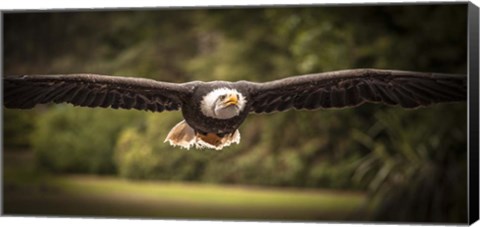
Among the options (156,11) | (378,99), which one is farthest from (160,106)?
(156,11)

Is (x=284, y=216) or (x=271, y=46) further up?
(x=271, y=46)

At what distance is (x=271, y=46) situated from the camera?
9.78m

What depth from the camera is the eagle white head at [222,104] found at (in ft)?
24.3

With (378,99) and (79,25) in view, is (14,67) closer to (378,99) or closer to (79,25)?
(79,25)

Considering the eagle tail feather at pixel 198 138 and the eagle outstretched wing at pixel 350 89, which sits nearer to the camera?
the eagle outstretched wing at pixel 350 89

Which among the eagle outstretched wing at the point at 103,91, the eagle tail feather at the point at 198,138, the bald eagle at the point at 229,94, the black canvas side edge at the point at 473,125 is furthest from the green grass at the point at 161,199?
the eagle outstretched wing at the point at 103,91

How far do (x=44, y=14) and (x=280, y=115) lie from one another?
2425 mm

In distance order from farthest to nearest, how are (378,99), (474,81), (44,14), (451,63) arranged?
(44,14) → (451,63) → (474,81) → (378,99)

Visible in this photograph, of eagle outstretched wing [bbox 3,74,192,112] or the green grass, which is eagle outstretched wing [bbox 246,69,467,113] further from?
the green grass

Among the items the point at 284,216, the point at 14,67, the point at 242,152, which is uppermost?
the point at 14,67

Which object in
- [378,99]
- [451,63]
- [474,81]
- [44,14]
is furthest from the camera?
[44,14]

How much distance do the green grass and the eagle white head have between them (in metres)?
2.03

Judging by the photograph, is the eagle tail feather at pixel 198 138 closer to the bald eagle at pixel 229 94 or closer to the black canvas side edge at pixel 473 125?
the bald eagle at pixel 229 94

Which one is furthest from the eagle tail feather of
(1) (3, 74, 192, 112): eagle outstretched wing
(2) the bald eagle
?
(1) (3, 74, 192, 112): eagle outstretched wing
